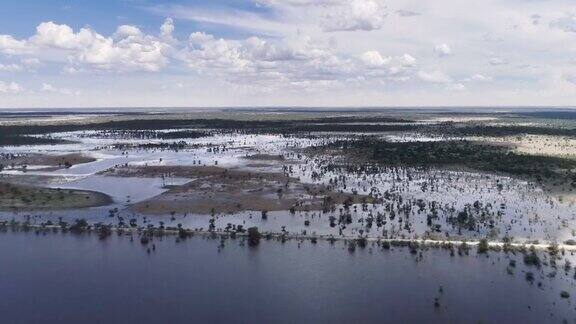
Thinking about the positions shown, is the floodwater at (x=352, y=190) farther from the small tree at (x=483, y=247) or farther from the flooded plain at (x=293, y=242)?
the small tree at (x=483, y=247)

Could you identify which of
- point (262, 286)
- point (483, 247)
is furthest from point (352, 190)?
point (262, 286)

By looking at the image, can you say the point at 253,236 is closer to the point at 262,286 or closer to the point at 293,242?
the point at 293,242

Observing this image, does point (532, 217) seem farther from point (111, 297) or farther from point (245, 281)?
point (111, 297)

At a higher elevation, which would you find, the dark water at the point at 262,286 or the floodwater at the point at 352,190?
the floodwater at the point at 352,190

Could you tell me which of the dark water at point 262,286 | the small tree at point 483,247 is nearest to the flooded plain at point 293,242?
the dark water at point 262,286

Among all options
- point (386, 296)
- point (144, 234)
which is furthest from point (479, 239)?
point (144, 234)

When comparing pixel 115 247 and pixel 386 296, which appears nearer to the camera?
pixel 386 296

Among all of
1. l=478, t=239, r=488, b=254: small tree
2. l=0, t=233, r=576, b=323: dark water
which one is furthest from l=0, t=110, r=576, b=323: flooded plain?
l=478, t=239, r=488, b=254: small tree

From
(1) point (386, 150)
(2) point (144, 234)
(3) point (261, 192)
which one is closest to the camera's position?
(2) point (144, 234)

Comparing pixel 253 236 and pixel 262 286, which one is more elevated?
pixel 253 236
